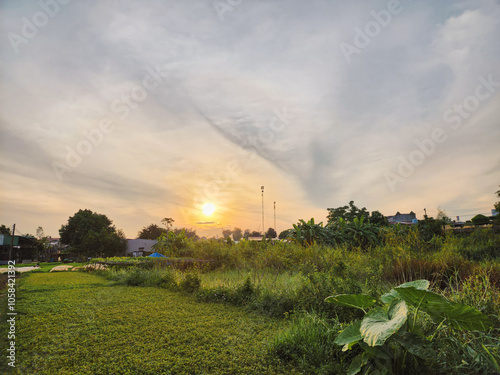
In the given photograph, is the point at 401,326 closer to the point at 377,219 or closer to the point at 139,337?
the point at 139,337

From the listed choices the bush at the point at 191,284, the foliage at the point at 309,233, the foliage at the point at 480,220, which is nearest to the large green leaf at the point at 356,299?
the bush at the point at 191,284

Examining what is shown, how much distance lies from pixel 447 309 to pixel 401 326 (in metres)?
0.38

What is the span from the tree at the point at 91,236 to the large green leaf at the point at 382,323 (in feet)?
136

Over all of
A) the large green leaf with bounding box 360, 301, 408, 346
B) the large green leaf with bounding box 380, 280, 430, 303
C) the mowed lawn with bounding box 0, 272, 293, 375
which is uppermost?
the large green leaf with bounding box 380, 280, 430, 303

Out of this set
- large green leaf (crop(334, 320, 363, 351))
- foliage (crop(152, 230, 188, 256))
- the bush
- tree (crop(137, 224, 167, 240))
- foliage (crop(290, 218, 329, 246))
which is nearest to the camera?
large green leaf (crop(334, 320, 363, 351))

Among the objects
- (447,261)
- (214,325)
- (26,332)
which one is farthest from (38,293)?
(447,261)

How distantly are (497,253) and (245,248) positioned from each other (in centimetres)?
901

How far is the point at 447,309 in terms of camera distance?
87.8 inches

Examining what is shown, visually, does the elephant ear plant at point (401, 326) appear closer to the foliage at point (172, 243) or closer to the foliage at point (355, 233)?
the foliage at point (355, 233)

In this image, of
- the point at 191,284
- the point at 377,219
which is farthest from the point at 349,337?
the point at 377,219

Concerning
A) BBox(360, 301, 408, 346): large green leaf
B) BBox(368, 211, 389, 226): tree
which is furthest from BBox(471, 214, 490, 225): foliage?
BBox(360, 301, 408, 346): large green leaf

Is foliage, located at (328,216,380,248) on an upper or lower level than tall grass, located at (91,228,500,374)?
upper

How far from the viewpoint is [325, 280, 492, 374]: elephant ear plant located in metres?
2.14

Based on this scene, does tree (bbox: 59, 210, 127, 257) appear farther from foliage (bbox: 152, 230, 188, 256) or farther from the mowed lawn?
the mowed lawn
